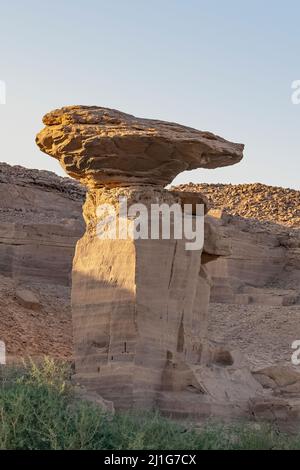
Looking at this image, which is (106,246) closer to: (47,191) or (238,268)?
(238,268)

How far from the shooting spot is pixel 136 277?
33.2 feet

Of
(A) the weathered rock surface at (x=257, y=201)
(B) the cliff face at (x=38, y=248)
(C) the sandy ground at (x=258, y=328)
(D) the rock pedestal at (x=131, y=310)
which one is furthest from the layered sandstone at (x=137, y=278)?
(A) the weathered rock surface at (x=257, y=201)

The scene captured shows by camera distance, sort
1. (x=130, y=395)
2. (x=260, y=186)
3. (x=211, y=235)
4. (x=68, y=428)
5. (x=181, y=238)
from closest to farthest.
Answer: (x=68, y=428), (x=130, y=395), (x=181, y=238), (x=211, y=235), (x=260, y=186)

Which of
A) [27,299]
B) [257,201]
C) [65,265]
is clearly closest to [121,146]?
[27,299]

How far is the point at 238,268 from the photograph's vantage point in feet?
91.6

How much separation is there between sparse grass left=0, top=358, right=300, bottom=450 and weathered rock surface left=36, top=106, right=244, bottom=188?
350 cm

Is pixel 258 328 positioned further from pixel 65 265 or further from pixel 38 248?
pixel 38 248

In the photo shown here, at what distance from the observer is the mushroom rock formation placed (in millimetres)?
10141

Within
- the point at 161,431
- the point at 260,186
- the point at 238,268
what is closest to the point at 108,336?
the point at 161,431

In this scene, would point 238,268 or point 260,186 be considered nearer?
point 238,268

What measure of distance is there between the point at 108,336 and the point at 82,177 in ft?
7.36

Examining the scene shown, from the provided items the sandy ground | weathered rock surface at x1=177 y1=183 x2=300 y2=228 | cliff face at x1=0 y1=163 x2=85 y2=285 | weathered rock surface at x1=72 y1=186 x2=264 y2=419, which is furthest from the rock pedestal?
weathered rock surface at x1=177 y1=183 x2=300 y2=228

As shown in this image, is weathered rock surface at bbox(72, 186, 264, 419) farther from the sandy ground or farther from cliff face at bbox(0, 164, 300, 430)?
the sandy ground

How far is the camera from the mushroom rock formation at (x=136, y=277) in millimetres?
10141
